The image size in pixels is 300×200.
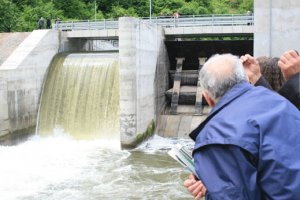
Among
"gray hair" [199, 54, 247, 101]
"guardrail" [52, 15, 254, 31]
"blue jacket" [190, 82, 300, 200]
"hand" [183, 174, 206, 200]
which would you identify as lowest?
"hand" [183, 174, 206, 200]

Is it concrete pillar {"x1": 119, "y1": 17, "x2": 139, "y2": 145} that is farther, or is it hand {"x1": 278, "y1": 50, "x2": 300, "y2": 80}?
concrete pillar {"x1": 119, "y1": 17, "x2": 139, "y2": 145}

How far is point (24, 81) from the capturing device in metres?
15.6

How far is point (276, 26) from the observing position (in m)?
8.62

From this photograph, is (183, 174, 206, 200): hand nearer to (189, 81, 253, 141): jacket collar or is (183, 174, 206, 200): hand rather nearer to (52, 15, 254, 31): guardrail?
(189, 81, 253, 141): jacket collar

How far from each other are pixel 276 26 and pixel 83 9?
25.3 m

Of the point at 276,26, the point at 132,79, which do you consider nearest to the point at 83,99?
the point at 132,79

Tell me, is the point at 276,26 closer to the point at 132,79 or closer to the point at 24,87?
the point at 132,79

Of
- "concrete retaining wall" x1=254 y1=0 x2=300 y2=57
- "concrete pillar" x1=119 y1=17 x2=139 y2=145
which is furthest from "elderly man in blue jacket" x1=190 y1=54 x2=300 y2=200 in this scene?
"concrete pillar" x1=119 y1=17 x2=139 y2=145

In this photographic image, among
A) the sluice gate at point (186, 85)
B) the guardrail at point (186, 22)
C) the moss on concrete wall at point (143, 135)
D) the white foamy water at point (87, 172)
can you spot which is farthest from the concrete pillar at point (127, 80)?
the guardrail at point (186, 22)

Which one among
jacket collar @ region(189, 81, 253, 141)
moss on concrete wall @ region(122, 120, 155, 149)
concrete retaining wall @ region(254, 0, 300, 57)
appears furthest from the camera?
moss on concrete wall @ region(122, 120, 155, 149)

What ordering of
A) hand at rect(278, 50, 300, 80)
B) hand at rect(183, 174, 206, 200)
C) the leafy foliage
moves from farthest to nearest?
the leafy foliage → hand at rect(278, 50, 300, 80) → hand at rect(183, 174, 206, 200)

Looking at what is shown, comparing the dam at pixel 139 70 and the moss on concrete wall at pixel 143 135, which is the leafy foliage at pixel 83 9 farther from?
the moss on concrete wall at pixel 143 135

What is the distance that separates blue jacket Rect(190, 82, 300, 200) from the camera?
170cm

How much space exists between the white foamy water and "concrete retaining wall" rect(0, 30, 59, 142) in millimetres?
833
